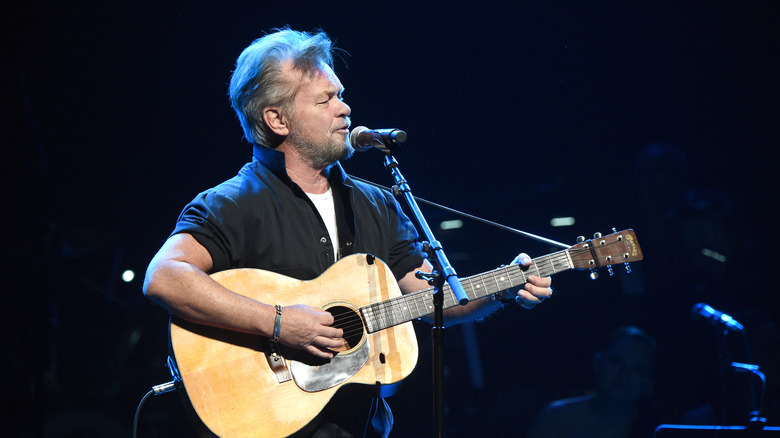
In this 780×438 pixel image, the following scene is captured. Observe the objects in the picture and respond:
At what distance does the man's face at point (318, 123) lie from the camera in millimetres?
3096

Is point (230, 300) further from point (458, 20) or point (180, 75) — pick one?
point (458, 20)

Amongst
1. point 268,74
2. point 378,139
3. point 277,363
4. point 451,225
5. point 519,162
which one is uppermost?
point 268,74

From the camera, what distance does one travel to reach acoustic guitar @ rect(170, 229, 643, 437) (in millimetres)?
2355

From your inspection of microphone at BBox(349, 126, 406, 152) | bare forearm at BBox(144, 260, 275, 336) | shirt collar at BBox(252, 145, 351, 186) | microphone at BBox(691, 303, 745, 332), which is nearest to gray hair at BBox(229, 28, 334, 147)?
shirt collar at BBox(252, 145, 351, 186)

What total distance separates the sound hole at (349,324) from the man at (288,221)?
12 centimetres

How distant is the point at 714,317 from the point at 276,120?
12.3ft

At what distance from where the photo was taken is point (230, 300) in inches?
94.1

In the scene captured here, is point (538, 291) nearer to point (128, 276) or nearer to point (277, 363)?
point (277, 363)

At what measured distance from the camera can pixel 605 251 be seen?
2.98 meters

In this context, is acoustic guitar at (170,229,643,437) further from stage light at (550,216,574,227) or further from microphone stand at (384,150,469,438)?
stage light at (550,216,574,227)

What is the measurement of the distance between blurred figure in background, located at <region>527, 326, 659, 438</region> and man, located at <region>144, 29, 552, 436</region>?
2446mm

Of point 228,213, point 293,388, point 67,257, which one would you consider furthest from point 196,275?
point 67,257

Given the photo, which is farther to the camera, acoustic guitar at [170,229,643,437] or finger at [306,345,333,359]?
finger at [306,345,333,359]

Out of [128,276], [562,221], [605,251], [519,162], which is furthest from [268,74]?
[562,221]
